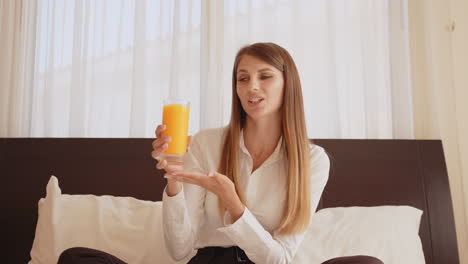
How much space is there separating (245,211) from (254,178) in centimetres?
29

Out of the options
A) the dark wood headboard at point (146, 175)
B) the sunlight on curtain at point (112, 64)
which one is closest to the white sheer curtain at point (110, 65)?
the sunlight on curtain at point (112, 64)

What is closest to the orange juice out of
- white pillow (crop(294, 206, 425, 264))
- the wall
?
white pillow (crop(294, 206, 425, 264))

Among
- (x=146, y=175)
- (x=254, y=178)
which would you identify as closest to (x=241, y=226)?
(x=254, y=178)

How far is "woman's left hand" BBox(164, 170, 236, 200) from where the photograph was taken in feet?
4.28

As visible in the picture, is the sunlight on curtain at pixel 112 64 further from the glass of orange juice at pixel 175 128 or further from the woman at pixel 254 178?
the glass of orange juice at pixel 175 128

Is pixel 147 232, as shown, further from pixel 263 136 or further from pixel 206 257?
pixel 263 136

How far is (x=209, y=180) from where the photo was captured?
1.34 meters

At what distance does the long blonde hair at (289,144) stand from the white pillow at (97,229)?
0.55 meters

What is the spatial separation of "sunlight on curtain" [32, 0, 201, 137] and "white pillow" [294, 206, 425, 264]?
972 millimetres

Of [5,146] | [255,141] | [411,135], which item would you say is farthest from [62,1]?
[411,135]

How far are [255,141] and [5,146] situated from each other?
1.58 meters

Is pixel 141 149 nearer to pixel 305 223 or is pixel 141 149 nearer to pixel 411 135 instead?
pixel 305 223

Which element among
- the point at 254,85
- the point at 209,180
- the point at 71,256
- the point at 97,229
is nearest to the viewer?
the point at 71,256

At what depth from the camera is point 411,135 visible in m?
2.50
